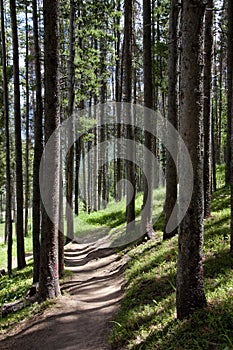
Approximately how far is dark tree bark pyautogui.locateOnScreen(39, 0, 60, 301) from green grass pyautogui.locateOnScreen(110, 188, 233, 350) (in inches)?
73.5

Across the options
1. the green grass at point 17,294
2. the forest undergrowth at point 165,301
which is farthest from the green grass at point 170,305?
the green grass at point 17,294

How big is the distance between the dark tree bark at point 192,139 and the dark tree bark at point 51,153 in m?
3.99

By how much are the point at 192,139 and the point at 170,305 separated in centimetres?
294


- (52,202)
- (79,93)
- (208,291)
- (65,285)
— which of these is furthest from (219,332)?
(79,93)

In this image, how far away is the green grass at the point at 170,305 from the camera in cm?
486

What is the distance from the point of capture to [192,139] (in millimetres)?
5082

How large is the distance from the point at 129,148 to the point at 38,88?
552 centimetres

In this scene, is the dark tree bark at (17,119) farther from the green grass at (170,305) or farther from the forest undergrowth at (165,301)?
the green grass at (170,305)

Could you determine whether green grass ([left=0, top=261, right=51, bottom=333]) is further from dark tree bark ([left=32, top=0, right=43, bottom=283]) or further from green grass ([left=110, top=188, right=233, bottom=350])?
green grass ([left=110, top=188, right=233, bottom=350])

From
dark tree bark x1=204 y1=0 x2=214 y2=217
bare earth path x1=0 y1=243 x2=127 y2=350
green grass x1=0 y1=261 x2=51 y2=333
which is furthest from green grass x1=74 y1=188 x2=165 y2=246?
dark tree bark x1=204 y1=0 x2=214 y2=217

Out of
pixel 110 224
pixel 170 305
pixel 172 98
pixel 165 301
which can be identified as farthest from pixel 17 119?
pixel 110 224

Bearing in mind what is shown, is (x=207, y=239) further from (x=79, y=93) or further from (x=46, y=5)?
(x=79, y=93)

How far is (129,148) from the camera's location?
1510 cm

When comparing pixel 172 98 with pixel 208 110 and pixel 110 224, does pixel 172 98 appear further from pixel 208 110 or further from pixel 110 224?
pixel 110 224
